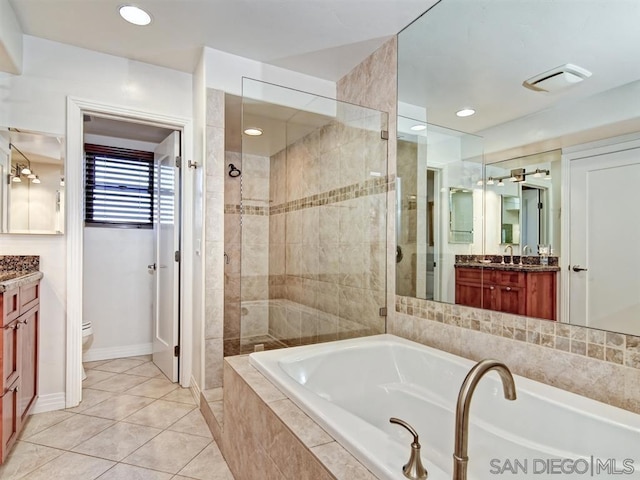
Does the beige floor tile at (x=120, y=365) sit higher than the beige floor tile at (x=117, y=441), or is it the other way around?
the beige floor tile at (x=117, y=441)

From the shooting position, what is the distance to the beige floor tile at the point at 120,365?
126 inches

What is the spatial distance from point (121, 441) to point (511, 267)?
7.45 feet

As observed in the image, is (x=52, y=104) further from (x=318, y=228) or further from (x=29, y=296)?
(x=318, y=228)

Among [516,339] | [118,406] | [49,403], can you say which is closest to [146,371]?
[118,406]

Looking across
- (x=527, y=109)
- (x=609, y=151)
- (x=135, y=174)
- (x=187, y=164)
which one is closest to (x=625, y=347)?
(x=609, y=151)

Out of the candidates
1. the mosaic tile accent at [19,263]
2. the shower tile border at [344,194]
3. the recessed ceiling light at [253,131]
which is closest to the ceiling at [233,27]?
the recessed ceiling light at [253,131]

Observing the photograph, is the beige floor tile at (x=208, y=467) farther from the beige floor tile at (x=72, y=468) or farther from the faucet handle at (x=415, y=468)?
the faucet handle at (x=415, y=468)

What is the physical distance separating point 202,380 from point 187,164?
5.21 ft

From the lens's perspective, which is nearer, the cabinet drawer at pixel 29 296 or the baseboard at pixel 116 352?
the cabinet drawer at pixel 29 296

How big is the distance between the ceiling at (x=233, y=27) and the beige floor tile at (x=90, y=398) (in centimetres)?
244

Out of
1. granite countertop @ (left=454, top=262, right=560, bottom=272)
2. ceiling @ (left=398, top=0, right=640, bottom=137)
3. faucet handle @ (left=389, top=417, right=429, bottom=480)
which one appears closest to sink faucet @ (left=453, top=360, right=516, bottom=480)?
faucet handle @ (left=389, top=417, right=429, bottom=480)

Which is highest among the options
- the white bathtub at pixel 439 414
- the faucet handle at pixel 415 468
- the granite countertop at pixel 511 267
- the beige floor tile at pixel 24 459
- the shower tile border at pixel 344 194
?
the shower tile border at pixel 344 194

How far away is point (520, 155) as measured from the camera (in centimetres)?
167

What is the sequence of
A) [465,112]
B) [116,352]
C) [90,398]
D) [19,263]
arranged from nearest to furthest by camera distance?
[465,112] → [19,263] → [90,398] → [116,352]
